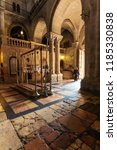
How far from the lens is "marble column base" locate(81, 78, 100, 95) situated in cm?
493

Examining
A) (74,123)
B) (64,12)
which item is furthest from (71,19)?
(74,123)

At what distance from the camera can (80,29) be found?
14.1m

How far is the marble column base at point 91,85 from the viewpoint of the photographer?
4.93 meters

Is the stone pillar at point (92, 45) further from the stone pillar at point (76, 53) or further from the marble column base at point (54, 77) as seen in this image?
the stone pillar at point (76, 53)

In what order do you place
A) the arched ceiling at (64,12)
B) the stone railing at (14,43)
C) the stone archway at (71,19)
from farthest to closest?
the stone railing at (14,43), the stone archway at (71,19), the arched ceiling at (64,12)

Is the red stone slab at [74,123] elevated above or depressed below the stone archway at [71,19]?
below

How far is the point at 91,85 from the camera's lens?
524 cm

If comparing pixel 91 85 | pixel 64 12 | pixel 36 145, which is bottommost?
pixel 36 145

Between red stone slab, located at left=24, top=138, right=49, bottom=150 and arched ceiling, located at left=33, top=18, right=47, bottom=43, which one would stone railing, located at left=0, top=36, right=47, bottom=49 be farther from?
red stone slab, located at left=24, top=138, right=49, bottom=150

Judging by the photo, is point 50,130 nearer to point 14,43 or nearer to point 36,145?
point 36,145

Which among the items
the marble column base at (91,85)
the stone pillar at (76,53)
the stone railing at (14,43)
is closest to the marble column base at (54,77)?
the marble column base at (91,85)

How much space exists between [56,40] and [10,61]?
5.24 meters

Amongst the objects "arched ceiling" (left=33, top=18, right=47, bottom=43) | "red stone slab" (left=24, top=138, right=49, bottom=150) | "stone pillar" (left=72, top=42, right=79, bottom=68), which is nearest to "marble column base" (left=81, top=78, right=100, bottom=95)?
"red stone slab" (left=24, top=138, right=49, bottom=150)

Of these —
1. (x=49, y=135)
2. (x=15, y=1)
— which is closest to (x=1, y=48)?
(x=15, y=1)
